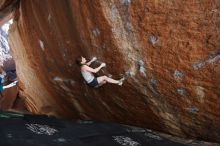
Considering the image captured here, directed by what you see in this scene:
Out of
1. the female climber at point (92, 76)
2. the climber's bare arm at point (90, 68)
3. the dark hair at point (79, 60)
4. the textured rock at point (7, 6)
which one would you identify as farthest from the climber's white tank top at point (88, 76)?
the textured rock at point (7, 6)

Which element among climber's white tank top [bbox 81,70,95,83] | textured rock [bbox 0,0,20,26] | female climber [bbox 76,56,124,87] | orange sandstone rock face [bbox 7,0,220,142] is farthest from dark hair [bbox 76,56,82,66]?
textured rock [bbox 0,0,20,26]

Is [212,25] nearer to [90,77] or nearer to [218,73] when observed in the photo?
[218,73]

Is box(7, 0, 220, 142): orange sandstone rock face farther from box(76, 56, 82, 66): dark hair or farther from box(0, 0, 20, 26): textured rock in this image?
box(0, 0, 20, 26): textured rock

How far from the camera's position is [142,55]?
9.02 m

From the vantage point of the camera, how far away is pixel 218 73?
789 cm

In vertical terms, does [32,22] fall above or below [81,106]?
above

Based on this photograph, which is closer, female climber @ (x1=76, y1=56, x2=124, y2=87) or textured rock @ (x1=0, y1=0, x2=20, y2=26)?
female climber @ (x1=76, y1=56, x2=124, y2=87)

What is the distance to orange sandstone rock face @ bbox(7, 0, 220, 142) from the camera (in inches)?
310

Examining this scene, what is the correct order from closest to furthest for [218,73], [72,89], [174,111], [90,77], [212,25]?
1. [212,25]
2. [218,73]
3. [174,111]
4. [90,77]
5. [72,89]

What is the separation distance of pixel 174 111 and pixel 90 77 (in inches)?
106

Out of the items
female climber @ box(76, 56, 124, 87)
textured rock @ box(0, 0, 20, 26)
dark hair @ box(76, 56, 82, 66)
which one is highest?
textured rock @ box(0, 0, 20, 26)

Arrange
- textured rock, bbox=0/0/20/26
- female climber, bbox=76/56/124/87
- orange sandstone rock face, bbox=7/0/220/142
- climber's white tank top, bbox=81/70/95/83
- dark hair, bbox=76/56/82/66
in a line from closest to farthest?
1. orange sandstone rock face, bbox=7/0/220/142
2. female climber, bbox=76/56/124/87
3. climber's white tank top, bbox=81/70/95/83
4. dark hair, bbox=76/56/82/66
5. textured rock, bbox=0/0/20/26

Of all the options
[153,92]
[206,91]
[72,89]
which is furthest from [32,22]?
[206,91]

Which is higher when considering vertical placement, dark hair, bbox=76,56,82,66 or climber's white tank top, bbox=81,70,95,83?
dark hair, bbox=76,56,82,66
